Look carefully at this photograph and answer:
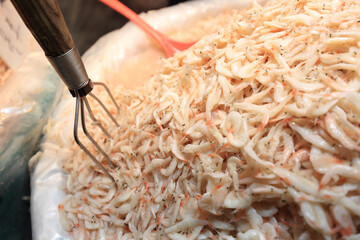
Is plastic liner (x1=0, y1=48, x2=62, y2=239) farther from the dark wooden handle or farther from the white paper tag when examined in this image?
the dark wooden handle

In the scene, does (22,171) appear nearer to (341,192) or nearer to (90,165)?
(90,165)

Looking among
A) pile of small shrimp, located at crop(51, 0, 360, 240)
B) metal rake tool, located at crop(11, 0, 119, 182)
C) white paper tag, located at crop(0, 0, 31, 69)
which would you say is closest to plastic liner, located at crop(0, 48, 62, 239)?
white paper tag, located at crop(0, 0, 31, 69)

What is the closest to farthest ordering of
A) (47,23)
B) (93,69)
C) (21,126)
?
1. (47,23)
2. (21,126)
3. (93,69)

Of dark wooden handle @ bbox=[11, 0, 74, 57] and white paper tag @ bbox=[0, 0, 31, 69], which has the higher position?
dark wooden handle @ bbox=[11, 0, 74, 57]

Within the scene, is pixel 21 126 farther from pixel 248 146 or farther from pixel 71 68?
pixel 248 146

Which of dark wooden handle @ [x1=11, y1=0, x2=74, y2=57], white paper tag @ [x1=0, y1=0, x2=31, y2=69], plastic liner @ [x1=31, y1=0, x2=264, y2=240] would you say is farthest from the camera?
white paper tag @ [x1=0, y1=0, x2=31, y2=69]

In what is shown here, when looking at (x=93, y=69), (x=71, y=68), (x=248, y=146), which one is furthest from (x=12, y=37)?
(x=248, y=146)

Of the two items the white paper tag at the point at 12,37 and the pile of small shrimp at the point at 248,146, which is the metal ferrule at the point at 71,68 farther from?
the white paper tag at the point at 12,37

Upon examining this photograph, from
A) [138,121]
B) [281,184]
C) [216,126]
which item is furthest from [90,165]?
[281,184]
